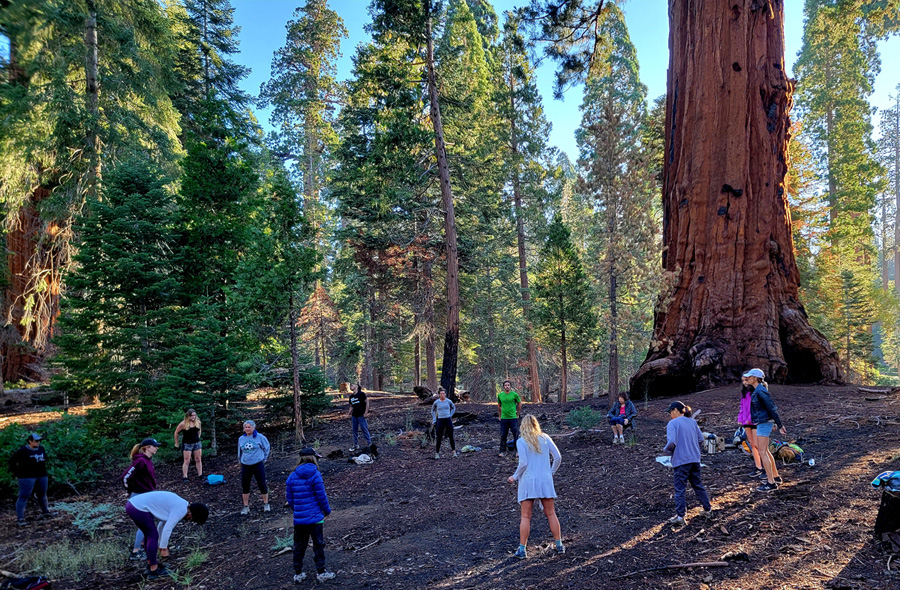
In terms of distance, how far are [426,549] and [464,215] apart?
1820 cm

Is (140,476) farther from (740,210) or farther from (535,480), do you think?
(740,210)

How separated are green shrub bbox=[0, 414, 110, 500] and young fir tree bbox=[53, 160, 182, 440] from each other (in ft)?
4.00

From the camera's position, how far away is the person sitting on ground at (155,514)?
6.33 m

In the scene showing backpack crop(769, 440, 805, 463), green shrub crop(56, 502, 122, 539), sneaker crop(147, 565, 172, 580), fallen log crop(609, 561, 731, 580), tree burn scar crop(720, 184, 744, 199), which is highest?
tree burn scar crop(720, 184, 744, 199)

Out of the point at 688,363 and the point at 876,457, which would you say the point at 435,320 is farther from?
the point at 876,457

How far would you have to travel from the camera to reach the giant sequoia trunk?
41.7 feet

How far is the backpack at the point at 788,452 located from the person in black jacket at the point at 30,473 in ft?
44.5

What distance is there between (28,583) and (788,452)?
10909 millimetres

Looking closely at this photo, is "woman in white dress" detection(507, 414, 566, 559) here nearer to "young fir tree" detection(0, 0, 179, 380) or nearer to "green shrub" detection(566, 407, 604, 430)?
"green shrub" detection(566, 407, 604, 430)

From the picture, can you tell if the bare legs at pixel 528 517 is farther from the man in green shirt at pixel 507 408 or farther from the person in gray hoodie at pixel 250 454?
the person in gray hoodie at pixel 250 454

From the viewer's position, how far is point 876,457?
6887 mm

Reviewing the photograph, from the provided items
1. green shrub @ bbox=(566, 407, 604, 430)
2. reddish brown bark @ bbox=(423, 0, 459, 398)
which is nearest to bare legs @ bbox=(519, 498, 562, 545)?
green shrub @ bbox=(566, 407, 604, 430)

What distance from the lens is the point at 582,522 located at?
653 centimetres

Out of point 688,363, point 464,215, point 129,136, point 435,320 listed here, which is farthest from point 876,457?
point 129,136
